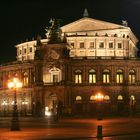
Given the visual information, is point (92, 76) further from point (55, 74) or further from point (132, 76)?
point (132, 76)

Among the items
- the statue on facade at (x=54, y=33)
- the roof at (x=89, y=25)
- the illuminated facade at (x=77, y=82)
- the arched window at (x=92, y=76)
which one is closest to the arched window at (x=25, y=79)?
the illuminated facade at (x=77, y=82)

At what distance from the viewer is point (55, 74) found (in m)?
115

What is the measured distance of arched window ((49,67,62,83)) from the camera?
11412 cm

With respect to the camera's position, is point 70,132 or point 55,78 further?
point 55,78

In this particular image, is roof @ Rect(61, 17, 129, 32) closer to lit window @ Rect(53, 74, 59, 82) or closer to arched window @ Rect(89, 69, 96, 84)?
arched window @ Rect(89, 69, 96, 84)

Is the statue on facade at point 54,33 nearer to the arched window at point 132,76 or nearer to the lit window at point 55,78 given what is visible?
the lit window at point 55,78

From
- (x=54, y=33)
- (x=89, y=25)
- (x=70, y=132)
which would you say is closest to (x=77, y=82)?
(x=54, y=33)

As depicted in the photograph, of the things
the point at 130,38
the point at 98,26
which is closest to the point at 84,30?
the point at 98,26

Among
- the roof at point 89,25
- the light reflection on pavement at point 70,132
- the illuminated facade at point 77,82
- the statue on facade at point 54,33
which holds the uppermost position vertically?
the roof at point 89,25

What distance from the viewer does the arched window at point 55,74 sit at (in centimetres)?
11412

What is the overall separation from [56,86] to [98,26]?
30395 mm

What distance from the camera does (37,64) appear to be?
115m

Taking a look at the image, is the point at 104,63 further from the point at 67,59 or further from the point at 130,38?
the point at 130,38

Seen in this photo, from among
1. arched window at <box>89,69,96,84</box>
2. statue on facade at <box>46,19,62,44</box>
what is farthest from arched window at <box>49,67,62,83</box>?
arched window at <box>89,69,96,84</box>
